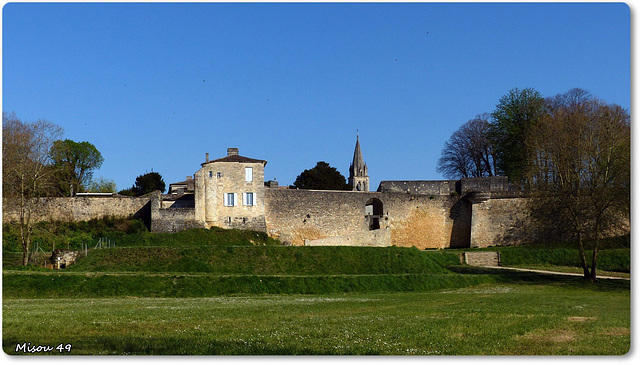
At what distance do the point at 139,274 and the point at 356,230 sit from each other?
75.3 ft

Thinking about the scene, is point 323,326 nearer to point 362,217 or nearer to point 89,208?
point 89,208

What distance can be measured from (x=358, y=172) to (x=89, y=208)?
53325 mm

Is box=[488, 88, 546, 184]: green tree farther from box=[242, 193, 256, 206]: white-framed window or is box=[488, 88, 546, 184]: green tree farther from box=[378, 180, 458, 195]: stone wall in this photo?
box=[242, 193, 256, 206]: white-framed window

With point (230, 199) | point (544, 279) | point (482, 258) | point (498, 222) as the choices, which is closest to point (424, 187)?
point (498, 222)

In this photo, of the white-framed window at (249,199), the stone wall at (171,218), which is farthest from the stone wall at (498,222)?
the stone wall at (171,218)

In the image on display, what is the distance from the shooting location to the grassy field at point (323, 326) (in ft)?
41.0

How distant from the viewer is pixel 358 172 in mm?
93500

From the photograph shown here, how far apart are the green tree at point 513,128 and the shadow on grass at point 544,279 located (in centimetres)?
1864

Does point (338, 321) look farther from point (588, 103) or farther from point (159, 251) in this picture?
point (588, 103)

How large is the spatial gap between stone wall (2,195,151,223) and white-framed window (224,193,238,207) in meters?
4.95

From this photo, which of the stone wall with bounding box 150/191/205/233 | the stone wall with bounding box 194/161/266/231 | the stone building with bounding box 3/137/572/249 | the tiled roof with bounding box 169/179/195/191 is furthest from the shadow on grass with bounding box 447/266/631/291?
the tiled roof with bounding box 169/179/195/191

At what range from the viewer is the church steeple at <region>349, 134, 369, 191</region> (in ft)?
302

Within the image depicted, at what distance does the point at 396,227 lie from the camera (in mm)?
49375

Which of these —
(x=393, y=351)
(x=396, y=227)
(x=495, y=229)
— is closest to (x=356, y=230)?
(x=396, y=227)
